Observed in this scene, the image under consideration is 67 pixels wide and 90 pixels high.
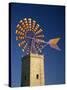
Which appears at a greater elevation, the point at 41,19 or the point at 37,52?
the point at 41,19

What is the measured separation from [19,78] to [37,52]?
0.87ft

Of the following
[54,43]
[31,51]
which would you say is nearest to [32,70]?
[31,51]

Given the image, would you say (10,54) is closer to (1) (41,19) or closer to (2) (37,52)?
(2) (37,52)

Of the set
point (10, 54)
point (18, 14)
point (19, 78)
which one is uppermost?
point (18, 14)

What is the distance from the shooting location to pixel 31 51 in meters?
2.41

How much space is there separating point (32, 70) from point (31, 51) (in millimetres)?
158

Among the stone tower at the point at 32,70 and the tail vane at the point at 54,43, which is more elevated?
the tail vane at the point at 54,43

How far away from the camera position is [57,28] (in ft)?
8.18

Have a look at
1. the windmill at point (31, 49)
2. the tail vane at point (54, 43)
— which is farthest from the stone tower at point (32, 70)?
the tail vane at point (54, 43)

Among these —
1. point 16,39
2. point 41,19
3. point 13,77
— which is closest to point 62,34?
point 41,19

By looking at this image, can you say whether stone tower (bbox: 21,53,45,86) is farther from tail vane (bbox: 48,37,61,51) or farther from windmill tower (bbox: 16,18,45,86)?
tail vane (bbox: 48,37,61,51)

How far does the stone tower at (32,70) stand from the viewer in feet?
7.81

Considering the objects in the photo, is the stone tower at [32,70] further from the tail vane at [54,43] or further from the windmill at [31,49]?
the tail vane at [54,43]

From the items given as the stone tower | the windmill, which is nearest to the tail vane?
the windmill
